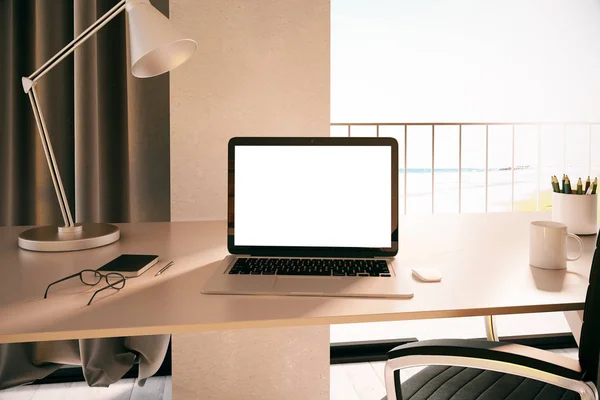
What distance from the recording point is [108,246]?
3.94ft

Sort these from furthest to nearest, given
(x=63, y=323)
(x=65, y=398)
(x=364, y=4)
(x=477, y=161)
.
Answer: (x=477, y=161), (x=364, y=4), (x=65, y=398), (x=63, y=323)

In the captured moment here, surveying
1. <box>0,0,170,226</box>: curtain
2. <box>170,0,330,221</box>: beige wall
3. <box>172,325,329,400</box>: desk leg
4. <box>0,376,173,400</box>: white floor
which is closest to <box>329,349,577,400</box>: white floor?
<box>172,325,329,400</box>: desk leg

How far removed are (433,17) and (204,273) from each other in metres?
8.62

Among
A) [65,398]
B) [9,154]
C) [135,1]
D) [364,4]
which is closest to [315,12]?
[135,1]

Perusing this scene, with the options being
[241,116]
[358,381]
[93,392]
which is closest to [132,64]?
[241,116]

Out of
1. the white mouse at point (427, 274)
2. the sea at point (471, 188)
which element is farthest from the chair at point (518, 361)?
the sea at point (471, 188)

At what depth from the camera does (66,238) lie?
117cm

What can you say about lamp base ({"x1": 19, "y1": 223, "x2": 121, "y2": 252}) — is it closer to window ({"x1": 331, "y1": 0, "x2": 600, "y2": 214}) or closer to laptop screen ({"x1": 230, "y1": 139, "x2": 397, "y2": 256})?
laptop screen ({"x1": 230, "y1": 139, "x2": 397, "y2": 256})

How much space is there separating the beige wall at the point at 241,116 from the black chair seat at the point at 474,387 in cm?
79

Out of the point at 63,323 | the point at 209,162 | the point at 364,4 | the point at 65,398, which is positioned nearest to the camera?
the point at 63,323

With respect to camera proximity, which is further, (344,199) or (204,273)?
(344,199)

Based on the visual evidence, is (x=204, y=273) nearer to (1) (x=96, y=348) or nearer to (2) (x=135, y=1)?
(2) (x=135, y=1)

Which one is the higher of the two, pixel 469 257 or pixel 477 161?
pixel 477 161

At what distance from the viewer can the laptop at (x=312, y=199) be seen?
3.64 feet
